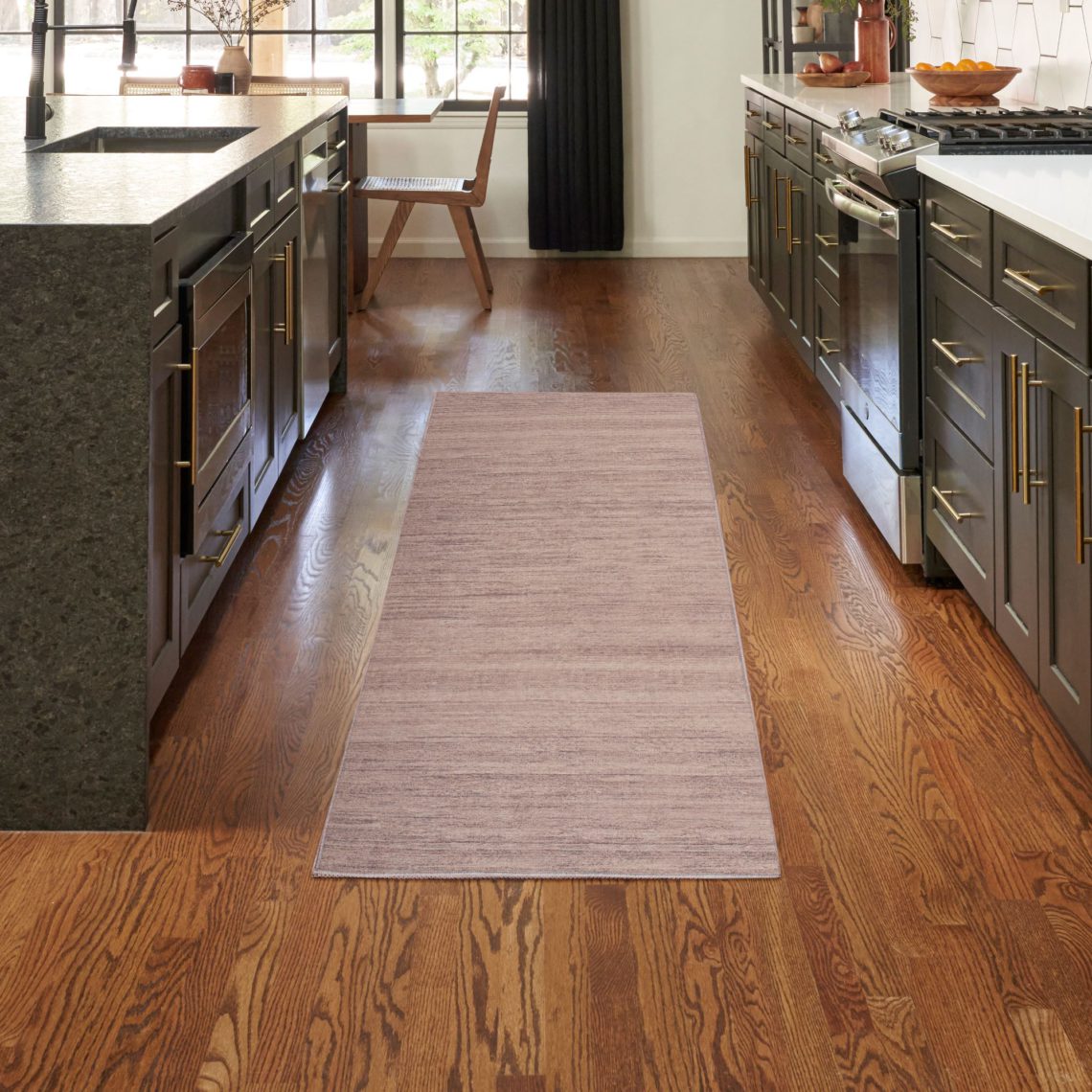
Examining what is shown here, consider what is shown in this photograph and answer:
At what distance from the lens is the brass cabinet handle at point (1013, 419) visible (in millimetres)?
2100

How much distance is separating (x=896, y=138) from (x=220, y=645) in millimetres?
1757

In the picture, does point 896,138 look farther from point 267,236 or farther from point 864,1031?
point 864,1031

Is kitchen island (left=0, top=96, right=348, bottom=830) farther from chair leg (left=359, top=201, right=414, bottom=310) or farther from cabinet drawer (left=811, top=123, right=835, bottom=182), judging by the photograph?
chair leg (left=359, top=201, right=414, bottom=310)

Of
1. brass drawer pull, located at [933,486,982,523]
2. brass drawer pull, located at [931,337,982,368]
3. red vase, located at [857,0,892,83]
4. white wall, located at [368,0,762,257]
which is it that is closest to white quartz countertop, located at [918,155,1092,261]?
brass drawer pull, located at [931,337,982,368]

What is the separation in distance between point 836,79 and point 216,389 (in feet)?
10.3

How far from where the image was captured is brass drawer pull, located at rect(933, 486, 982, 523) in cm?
246

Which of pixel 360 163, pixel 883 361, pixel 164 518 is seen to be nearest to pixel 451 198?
pixel 360 163

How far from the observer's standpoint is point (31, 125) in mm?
2943

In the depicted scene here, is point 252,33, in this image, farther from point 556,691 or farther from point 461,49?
point 556,691

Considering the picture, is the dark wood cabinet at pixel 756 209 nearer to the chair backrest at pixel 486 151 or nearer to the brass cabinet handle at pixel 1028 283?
the chair backrest at pixel 486 151

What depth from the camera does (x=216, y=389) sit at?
240 cm

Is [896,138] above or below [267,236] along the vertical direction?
above

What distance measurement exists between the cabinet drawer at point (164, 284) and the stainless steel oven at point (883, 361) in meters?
1.46

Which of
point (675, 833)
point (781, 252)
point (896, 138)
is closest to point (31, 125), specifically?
point (896, 138)
